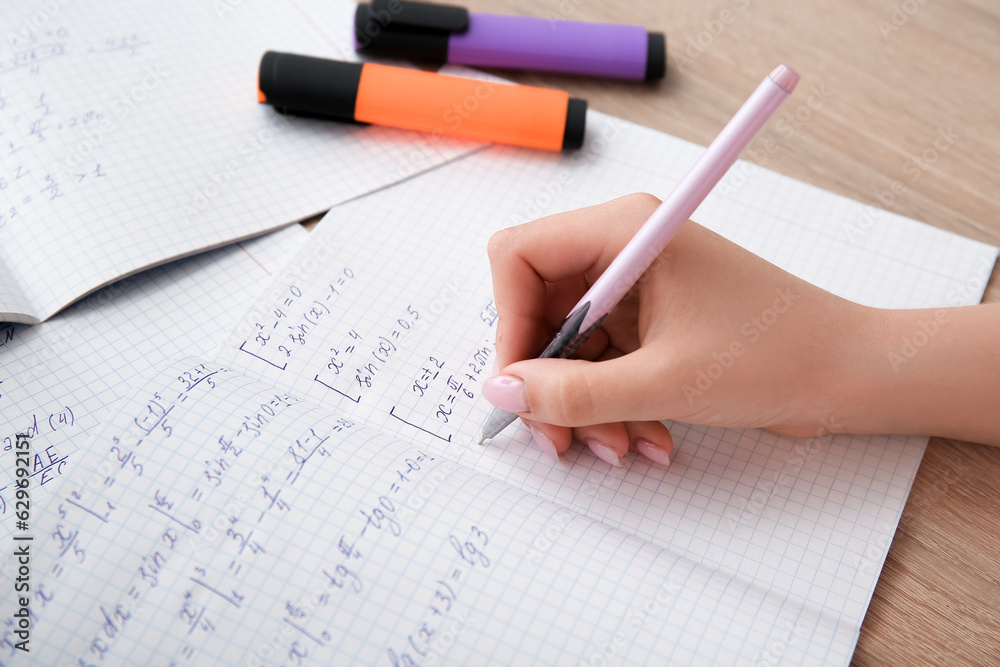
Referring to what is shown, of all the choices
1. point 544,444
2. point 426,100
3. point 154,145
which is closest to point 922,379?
point 544,444

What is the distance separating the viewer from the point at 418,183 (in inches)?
28.7

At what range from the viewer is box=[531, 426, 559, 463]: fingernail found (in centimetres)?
56

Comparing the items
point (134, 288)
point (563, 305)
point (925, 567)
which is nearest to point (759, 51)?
point (563, 305)

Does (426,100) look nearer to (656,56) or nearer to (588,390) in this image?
(656,56)

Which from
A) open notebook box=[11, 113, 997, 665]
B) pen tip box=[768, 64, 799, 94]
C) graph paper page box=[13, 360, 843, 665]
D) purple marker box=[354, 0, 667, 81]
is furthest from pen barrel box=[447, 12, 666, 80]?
graph paper page box=[13, 360, 843, 665]

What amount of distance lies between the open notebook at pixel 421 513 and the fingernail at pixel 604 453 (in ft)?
0.03

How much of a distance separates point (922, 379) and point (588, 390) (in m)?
0.30

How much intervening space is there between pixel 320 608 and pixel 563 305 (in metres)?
0.34

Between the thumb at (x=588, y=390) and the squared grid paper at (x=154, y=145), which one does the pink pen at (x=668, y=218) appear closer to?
the thumb at (x=588, y=390)

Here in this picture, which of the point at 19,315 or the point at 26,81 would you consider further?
the point at 26,81

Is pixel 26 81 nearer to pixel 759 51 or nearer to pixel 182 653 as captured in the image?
pixel 182 653

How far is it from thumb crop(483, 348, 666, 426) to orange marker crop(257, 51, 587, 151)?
327mm

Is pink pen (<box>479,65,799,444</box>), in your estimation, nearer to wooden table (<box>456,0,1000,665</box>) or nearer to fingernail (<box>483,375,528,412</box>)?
fingernail (<box>483,375,528,412</box>)

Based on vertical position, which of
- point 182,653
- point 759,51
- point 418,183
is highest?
point 759,51
